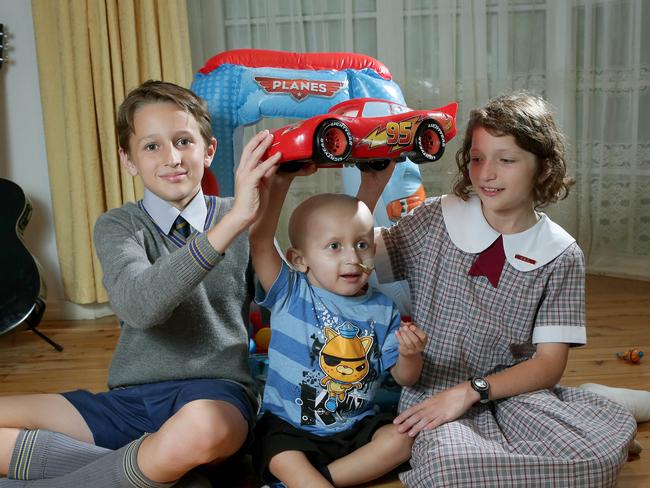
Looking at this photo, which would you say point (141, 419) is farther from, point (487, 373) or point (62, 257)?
point (62, 257)

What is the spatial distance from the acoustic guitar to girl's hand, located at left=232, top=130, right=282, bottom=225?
1452 mm

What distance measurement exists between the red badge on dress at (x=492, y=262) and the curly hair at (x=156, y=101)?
0.62 metres

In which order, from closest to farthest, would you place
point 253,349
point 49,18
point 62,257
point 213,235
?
point 213,235 → point 253,349 → point 49,18 → point 62,257

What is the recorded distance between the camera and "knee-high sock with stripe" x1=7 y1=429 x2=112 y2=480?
4.68 ft

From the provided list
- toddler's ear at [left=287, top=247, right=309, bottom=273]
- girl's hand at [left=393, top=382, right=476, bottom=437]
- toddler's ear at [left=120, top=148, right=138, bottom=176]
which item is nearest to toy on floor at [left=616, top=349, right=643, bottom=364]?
girl's hand at [left=393, top=382, right=476, bottom=437]

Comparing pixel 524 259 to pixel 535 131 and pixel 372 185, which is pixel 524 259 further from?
pixel 372 185

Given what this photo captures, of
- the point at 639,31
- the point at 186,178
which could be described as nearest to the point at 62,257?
the point at 186,178

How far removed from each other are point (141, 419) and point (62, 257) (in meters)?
1.57

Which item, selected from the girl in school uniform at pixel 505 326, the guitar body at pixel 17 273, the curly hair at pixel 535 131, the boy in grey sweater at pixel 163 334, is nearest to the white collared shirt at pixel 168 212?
the boy in grey sweater at pixel 163 334

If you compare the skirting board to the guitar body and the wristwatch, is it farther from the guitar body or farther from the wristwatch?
the wristwatch

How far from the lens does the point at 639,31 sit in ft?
10.5

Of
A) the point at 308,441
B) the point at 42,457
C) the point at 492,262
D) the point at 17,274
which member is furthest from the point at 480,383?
the point at 17,274

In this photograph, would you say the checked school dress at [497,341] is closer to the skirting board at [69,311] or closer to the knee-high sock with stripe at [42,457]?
the knee-high sock with stripe at [42,457]

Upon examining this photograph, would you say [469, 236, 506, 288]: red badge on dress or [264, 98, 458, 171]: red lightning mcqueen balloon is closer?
[264, 98, 458, 171]: red lightning mcqueen balloon
